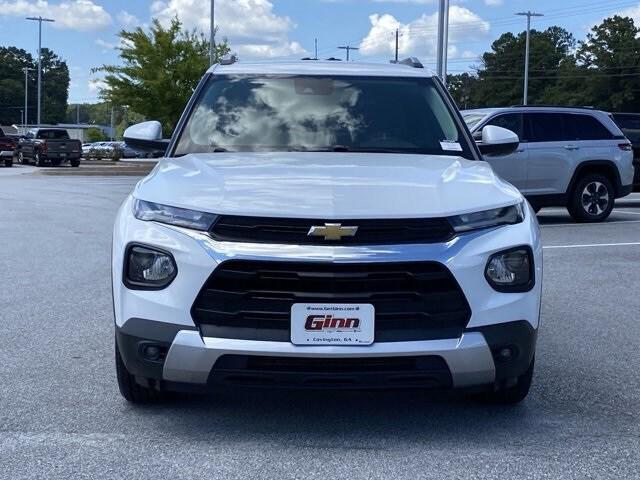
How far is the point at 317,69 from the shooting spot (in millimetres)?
6176

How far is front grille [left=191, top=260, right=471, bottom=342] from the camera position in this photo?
411cm

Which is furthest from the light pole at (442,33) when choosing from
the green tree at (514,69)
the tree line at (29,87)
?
the tree line at (29,87)

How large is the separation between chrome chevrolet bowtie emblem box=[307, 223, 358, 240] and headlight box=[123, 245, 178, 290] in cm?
63

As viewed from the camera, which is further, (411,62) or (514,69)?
(514,69)

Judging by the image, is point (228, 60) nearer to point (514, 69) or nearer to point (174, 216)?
point (174, 216)

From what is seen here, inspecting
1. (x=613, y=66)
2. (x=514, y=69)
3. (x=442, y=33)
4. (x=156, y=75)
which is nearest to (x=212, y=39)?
(x=156, y=75)

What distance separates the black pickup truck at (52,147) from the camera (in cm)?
4162

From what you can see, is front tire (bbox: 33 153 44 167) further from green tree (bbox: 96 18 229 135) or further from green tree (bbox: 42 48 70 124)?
green tree (bbox: 42 48 70 124)

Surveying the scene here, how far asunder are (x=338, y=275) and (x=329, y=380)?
1.51 ft

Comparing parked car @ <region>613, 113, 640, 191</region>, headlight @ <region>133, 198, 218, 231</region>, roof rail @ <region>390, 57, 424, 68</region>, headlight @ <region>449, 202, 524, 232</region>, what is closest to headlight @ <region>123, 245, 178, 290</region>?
headlight @ <region>133, 198, 218, 231</region>

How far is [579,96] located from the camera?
88688mm

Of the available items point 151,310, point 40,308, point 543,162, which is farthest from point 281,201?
point 543,162

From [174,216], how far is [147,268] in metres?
0.26

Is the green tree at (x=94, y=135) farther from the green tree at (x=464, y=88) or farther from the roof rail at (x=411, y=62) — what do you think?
the roof rail at (x=411, y=62)
